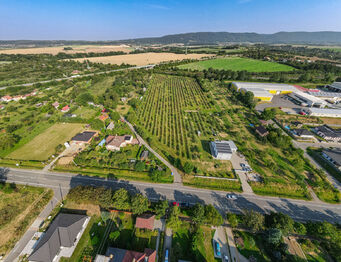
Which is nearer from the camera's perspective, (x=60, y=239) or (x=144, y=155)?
(x=60, y=239)

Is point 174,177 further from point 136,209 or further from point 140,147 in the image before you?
point 140,147

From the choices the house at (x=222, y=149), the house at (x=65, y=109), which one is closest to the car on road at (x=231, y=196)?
the house at (x=222, y=149)

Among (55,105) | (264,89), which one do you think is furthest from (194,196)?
(264,89)

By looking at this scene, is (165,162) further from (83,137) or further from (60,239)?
(83,137)

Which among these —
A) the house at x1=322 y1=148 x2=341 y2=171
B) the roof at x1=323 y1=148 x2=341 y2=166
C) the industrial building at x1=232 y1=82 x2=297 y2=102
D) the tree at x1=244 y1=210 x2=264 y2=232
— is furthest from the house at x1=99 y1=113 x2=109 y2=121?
the industrial building at x1=232 y1=82 x2=297 y2=102

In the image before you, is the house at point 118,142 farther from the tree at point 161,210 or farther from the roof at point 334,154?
the roof at point 334,154

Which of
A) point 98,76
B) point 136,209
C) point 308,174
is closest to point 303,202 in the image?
point 308,174

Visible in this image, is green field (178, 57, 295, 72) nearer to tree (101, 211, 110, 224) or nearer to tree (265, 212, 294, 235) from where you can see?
tree (265, 212, 294, 235)
